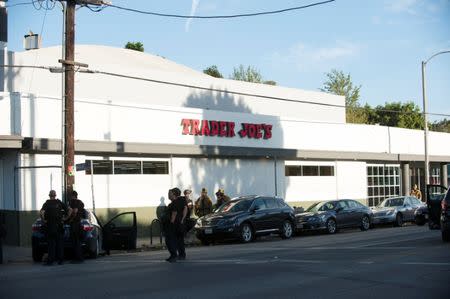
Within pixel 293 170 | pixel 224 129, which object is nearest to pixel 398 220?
pixel 293 170

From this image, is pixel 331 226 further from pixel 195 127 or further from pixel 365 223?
pixel 195 127

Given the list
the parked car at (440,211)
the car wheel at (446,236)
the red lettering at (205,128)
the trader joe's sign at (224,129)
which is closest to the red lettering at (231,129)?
the trader joe's sign at (224,129)

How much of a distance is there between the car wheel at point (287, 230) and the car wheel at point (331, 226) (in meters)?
2.33

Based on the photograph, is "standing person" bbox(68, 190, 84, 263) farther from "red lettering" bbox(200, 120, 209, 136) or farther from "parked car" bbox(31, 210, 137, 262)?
"red lettering" bbox(200, 120, 209, 136)

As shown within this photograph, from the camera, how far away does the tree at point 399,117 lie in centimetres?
7706

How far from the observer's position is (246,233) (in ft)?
70.9

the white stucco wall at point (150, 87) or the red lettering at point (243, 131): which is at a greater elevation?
the white stucco wall at point (150, 87)

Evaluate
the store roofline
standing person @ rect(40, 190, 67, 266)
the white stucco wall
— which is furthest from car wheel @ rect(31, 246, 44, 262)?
the white stucco wall

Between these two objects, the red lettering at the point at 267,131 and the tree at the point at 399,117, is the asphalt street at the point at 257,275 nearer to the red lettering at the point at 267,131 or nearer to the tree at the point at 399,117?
the red lettering at the point at 267,131

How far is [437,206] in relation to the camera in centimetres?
2105

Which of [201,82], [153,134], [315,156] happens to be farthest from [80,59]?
[315,156]

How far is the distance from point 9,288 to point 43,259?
616 centimetres

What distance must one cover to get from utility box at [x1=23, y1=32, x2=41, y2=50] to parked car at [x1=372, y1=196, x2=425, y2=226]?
1570cm

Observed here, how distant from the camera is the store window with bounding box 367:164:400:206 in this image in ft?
122
